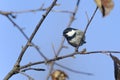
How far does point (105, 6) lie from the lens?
421mm

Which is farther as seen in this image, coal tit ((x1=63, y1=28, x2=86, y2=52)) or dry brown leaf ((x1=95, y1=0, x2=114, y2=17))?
coal tit ((x1=63, y1=28, x2=86, y2=52))

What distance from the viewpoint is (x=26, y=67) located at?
Answer: 1.71 ft

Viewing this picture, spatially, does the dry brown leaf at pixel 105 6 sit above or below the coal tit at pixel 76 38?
above

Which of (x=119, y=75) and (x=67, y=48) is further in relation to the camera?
(x=67, y=48)

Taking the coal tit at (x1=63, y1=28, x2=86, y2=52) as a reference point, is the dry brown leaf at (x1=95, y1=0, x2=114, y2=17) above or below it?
above

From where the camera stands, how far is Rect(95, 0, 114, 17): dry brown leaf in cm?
41

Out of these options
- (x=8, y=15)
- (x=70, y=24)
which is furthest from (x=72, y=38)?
(x=8, y=15)

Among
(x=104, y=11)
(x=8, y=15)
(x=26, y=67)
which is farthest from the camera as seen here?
(x=8, y=15)

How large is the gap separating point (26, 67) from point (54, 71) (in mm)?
154

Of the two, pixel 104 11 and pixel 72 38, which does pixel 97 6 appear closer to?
pixel 104 11

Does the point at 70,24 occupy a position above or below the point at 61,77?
above

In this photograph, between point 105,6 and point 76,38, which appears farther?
point 76,38

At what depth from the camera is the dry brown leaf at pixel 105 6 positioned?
0.41 m

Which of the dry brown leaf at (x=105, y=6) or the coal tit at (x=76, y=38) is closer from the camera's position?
the dry brown leaf at (x=105, y=6)
